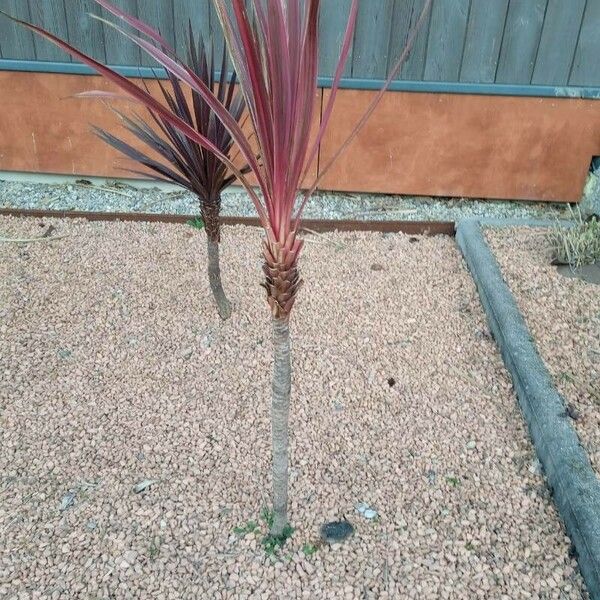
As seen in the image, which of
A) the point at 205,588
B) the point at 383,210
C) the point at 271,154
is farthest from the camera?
the point at 383,210

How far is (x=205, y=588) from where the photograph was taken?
4.95 ft

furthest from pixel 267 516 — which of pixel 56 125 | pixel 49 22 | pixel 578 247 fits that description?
pixel 49 22

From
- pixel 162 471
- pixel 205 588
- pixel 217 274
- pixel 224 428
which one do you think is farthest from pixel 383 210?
pixel 205 588

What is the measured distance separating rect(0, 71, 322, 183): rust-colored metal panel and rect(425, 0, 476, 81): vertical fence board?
0.62 meters

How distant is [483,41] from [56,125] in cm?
241

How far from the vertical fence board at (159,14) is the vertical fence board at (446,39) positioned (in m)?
1.39

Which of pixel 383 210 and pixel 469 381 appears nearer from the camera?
pixel 469 381

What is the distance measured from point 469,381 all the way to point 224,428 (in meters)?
0.88

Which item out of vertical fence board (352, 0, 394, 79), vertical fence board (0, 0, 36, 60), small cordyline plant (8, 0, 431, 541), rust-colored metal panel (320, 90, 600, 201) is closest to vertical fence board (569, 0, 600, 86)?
rust-colored metal panel (320, 90, 600, 201)

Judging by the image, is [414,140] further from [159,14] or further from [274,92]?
[274,92]

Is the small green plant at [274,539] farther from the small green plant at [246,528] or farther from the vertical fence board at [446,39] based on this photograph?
the vertical fence board at [446,39]

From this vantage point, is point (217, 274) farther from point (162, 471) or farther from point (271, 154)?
point (271, 154)

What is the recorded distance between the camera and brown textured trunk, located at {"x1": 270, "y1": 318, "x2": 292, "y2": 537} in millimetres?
1336

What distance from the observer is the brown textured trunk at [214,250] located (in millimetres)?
2261
